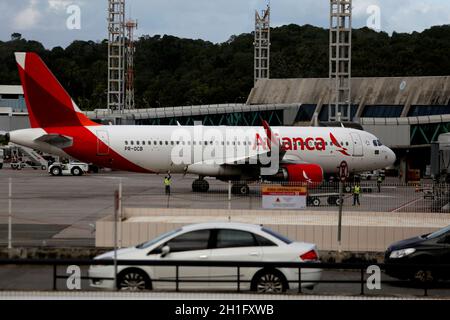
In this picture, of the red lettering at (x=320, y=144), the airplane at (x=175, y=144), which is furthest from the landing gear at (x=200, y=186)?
the red lettering at (x=320, y=144)

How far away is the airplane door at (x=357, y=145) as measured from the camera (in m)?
45.3

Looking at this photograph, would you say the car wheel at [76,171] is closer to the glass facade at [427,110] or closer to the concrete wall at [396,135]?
the concrete wall at [396,135]

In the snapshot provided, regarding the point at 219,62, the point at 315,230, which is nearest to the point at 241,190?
the point at 315,230

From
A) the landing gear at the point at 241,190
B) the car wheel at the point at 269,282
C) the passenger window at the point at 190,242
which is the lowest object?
the car wheel at the point at 269,282

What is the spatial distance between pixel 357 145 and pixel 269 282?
3142 centimetres

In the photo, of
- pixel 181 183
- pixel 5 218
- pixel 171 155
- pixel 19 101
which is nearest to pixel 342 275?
pixel 5 218

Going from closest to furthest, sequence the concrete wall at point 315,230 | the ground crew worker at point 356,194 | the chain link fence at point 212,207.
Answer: the concrete wall at point 315,230 → the chain link fence at point 212,207 → the ground crew worker at point 356,194

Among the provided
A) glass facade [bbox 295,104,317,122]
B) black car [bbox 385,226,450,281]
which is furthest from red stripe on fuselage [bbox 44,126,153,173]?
glass facade [bbox 295,104,317,122]

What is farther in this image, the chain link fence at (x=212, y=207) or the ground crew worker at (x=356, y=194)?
the ground crew worker at (x=356, y=194)

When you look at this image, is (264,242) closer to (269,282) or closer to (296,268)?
(269,282)

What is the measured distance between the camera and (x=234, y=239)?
15.7 meters

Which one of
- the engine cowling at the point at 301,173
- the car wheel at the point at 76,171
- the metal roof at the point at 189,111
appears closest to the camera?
the engine cowling at the point at 301,173

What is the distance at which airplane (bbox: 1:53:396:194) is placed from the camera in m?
42.1
